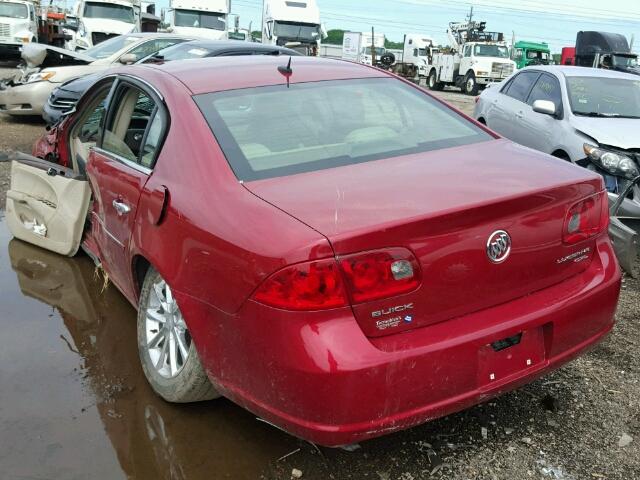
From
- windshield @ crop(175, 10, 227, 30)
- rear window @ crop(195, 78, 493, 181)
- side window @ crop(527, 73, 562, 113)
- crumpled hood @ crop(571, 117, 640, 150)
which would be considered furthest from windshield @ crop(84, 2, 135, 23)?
rear window @ crop(195, 78, 493, 181)

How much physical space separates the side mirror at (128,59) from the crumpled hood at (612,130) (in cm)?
662

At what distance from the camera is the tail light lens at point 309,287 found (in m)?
2.08

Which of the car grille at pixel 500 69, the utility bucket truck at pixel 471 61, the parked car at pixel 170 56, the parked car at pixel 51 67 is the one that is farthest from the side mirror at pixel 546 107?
the car grille at pixel 500 69

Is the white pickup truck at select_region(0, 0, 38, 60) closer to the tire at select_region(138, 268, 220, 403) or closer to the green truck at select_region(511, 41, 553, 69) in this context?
the tire at select_region(138, 268, 220, 403)

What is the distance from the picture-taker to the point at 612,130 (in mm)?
5984

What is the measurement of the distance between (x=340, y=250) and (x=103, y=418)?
1.55 meters

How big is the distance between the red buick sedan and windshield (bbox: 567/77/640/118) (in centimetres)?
386

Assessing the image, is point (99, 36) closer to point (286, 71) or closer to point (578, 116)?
point (578, 116)

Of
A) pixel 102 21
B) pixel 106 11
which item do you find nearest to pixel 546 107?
pixel 102 21

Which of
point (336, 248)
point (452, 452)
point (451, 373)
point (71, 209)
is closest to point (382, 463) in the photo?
point (452, 452)

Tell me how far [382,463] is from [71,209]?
290cm

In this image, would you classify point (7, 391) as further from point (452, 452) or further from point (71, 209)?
point (452, 452)

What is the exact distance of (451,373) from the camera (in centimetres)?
224

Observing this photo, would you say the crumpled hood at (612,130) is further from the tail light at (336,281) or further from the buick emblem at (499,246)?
the tail light at (336,281)
